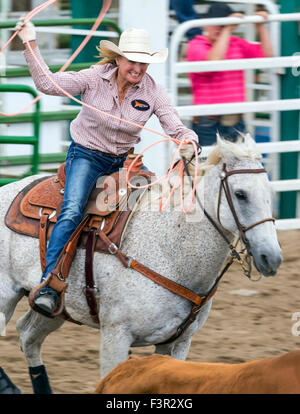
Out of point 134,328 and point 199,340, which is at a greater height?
point 134,328

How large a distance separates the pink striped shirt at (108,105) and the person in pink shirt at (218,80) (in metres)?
2.77

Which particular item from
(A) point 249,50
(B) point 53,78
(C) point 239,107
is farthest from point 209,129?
(B) point 53,78

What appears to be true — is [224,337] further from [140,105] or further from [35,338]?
[140,105]

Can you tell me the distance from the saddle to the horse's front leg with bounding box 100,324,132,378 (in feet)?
0.63

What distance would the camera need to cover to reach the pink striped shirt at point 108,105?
4473mm

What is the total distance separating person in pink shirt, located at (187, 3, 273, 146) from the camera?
7.41 meters

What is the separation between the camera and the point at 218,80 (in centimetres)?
749

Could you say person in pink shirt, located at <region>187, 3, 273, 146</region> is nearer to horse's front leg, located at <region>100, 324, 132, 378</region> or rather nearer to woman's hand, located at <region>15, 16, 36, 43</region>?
woman's hand, located at <region>15, 16, 36, 43</region>

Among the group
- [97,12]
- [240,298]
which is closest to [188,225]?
[240,298]

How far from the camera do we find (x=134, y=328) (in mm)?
4332

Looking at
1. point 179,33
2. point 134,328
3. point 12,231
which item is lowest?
point 134,328

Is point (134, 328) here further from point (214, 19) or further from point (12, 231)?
point (214, 19)

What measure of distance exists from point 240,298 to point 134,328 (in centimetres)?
246

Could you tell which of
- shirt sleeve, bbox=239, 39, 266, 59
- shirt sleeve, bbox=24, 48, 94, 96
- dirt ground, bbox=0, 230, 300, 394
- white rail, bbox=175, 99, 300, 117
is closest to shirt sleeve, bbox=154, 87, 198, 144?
shirt sleeve, bbox=24, 48, 94, 96
